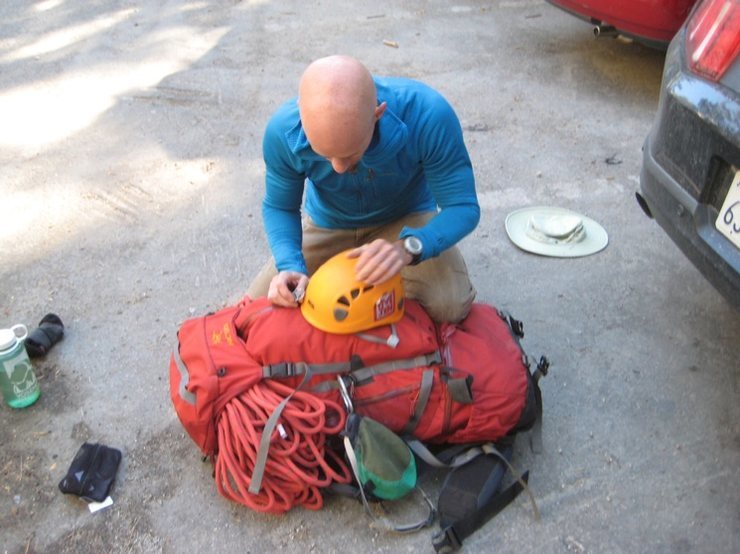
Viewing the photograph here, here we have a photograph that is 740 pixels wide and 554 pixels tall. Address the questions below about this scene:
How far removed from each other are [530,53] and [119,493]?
4578 mm

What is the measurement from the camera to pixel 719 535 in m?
2.19

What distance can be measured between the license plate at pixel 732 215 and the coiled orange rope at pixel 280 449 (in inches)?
51.2

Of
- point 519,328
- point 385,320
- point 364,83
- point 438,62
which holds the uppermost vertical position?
point 364,83

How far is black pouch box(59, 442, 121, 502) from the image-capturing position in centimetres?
232

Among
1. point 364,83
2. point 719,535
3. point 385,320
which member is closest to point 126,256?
point 385,320

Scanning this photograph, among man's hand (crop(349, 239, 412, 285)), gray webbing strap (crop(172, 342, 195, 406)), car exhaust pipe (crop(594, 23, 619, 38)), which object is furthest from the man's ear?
car exhaust pipe (crop(594, 23, 619, 38))

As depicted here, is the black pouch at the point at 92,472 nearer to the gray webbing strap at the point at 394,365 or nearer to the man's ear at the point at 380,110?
the gray webbing strap at the point at 394,365

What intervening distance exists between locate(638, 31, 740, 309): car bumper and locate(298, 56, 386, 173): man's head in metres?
1.00

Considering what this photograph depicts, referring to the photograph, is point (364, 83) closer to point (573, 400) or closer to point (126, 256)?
point (573, 400)

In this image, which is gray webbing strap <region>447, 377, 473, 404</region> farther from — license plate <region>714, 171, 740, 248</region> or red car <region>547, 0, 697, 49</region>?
red car <region>547, 0, 697, 49</region>

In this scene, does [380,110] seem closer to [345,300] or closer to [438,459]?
[345,300]

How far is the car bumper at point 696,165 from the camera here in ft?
6.73

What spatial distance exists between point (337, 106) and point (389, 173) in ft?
1.60

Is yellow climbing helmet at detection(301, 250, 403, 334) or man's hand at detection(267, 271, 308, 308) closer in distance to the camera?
yellow climbing helmet at detection(301, 250, 403, 334)
